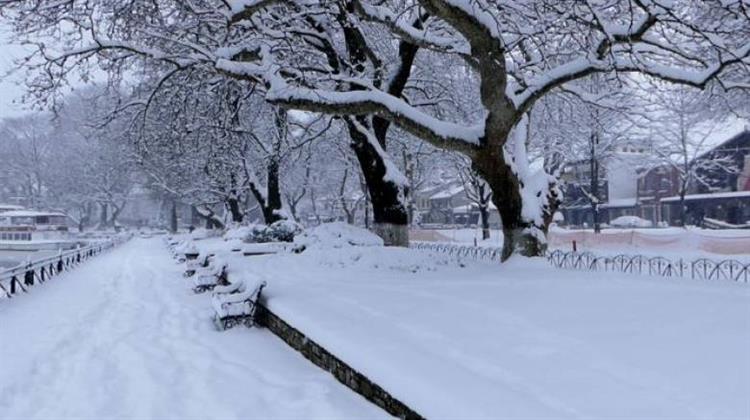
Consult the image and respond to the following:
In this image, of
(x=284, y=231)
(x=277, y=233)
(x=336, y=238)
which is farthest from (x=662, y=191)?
(x=336, y=238)

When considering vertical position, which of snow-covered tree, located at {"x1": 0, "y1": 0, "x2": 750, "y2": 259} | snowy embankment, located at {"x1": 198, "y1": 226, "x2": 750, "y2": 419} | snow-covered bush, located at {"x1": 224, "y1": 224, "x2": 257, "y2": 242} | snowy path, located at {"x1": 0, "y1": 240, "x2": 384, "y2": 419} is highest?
snow-covered tree, located at {"x1": 0, "y1": 0, "x2": 750, "y2": 259}

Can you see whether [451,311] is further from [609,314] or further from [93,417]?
[93,417]

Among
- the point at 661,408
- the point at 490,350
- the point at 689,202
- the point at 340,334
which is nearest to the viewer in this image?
the point at 661,408

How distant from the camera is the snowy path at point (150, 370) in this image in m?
6.23

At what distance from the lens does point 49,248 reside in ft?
147

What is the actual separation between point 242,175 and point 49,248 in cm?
1928

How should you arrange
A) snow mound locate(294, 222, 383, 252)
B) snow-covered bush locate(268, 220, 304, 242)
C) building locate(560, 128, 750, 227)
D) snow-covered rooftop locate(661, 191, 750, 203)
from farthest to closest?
building locate(560, 128, 750, 227)
snow-covered rooftop locate(661, 191, 750, 203)
snow-covered bush locate(268, 220, 304, 242)
snow mound locate(294, 222, 383, 252)

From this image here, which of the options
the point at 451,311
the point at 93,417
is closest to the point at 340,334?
the point at 451,311

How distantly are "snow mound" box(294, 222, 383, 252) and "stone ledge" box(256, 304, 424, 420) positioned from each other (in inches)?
214

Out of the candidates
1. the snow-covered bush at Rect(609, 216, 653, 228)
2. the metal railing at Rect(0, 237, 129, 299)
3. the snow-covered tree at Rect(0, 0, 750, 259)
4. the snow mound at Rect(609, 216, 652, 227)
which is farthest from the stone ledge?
the snow mound at Rect(609, 216, 652, 227)

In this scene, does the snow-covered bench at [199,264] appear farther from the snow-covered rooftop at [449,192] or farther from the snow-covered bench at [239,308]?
the snow-covered rooftop at [449,192]

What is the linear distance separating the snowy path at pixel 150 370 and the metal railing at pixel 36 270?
121 inches

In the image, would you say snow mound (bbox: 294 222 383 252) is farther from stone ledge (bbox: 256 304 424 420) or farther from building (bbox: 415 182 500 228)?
building (bbox: 415 182 500 228)

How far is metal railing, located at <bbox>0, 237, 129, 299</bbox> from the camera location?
16.1m
